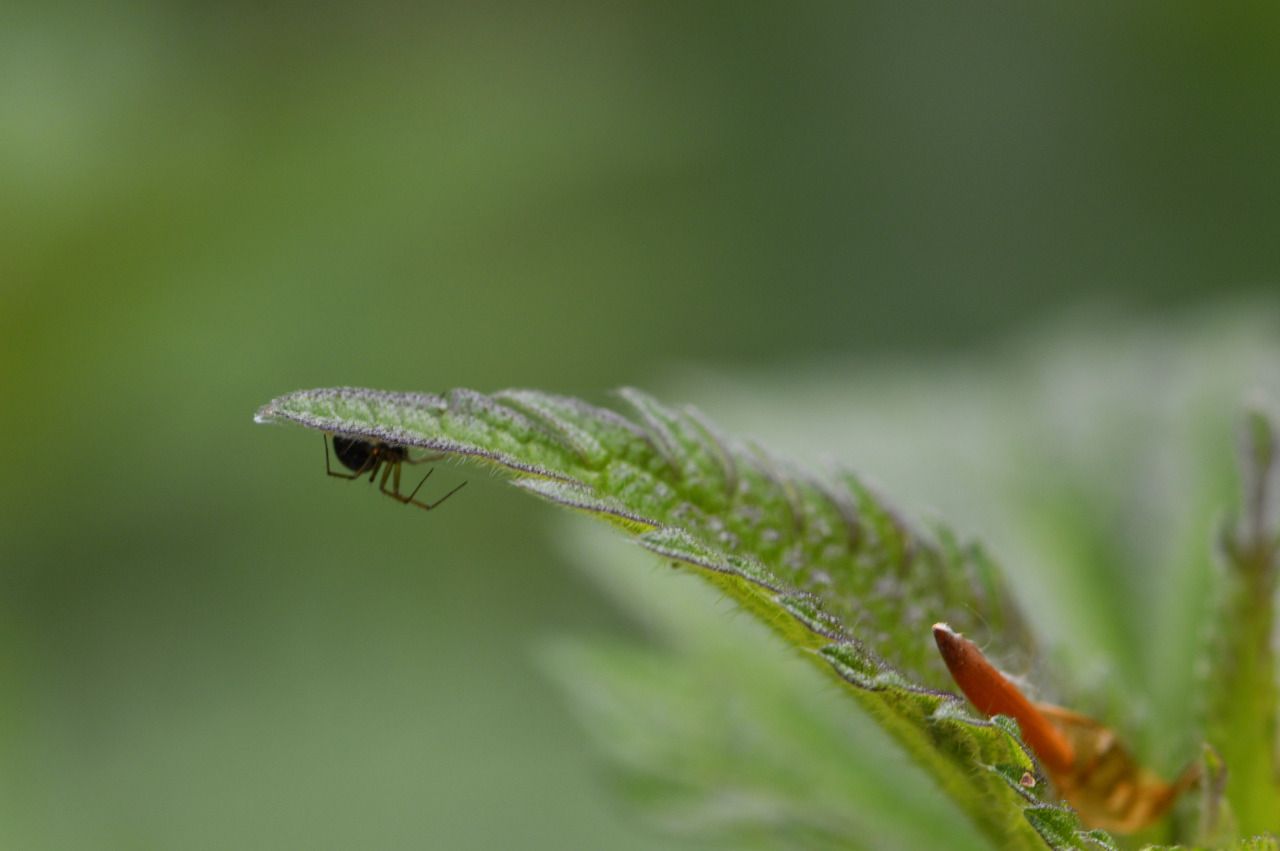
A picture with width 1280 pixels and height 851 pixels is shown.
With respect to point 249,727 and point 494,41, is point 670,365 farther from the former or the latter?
point 249,727

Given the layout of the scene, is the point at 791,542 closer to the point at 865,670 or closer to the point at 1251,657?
the point at 865,670

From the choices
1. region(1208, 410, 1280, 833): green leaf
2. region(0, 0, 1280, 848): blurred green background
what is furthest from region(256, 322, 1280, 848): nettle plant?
region(0, 0, 1280, 848): blurred green background

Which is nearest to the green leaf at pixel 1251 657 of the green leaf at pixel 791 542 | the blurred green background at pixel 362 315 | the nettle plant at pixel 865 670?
the nettle plant at pixel 865 670

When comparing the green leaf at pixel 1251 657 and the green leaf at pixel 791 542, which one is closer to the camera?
the green leaf at pixel 791 542

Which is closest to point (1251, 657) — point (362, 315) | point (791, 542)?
point (791, 542)

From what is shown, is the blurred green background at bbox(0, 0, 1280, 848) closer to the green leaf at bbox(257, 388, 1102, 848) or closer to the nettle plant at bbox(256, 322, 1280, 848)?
the nettle plant at bbox(256, 322, 1280, 848)

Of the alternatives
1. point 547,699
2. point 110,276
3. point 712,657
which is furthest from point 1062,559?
point 110,276

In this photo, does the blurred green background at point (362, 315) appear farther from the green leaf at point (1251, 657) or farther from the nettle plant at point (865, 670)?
the green leaf at point (1251, 657)
